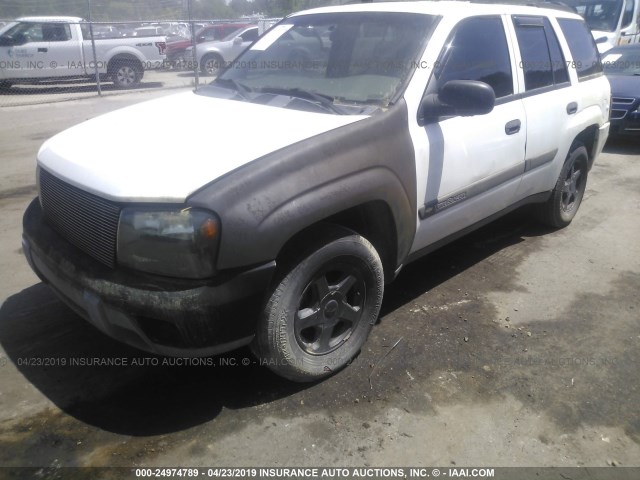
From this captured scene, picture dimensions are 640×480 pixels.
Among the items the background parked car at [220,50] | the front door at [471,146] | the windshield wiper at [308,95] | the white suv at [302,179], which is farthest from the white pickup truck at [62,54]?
the front door at [471,146]

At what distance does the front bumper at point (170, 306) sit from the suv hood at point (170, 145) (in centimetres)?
36

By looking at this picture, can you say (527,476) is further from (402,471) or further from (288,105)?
Answer: (288,105)

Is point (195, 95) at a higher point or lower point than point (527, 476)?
higher

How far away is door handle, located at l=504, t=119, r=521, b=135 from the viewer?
3680 mm

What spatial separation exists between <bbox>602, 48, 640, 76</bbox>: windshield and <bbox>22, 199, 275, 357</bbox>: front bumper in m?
8.84

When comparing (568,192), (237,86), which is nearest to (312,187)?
(237,86)

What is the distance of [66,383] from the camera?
2.89 metres

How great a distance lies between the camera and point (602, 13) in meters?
14.2

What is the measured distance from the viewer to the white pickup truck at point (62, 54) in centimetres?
1273

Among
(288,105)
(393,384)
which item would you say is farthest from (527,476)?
(288,105)

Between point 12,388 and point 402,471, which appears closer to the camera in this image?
point 402,471

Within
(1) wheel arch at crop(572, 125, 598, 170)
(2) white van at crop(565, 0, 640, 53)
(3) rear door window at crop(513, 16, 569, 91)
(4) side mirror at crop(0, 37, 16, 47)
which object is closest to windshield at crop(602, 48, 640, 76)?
(2) white van at crop(565, 0, 640, 53)

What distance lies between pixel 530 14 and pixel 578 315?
228 cm

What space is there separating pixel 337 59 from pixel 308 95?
44 centimetres
